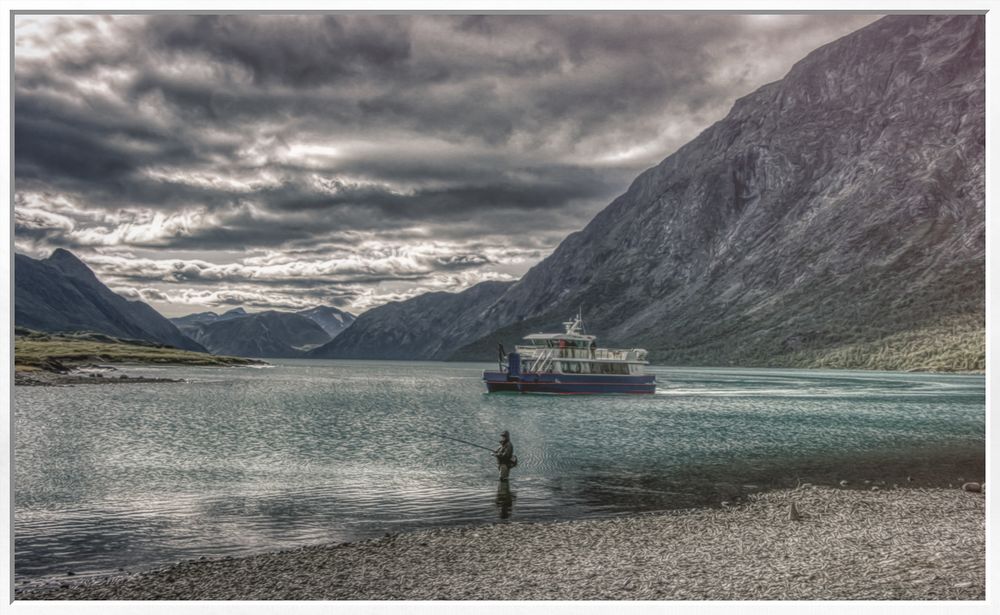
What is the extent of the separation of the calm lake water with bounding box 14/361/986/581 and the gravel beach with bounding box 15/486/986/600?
2910 millimetres

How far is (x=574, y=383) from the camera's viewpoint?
10450 cm

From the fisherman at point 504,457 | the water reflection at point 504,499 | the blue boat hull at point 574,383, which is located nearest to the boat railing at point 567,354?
the blue boat hull at point 574,383

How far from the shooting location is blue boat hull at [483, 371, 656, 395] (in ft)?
343

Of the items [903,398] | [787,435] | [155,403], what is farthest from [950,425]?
[155,403]

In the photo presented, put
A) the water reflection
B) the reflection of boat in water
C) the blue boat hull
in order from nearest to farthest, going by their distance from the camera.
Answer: the water reflection < the blue boat hull < the reflection of boat in water

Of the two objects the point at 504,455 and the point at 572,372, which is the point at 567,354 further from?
the point at 504,455

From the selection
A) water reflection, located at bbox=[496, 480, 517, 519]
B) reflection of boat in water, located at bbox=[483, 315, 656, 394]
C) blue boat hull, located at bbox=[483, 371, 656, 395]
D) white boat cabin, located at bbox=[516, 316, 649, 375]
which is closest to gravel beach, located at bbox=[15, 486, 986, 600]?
water reflection, located at bbox=[496, 480, 517, 519]

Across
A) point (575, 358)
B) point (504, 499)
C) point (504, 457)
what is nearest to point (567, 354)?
point (575, 358)

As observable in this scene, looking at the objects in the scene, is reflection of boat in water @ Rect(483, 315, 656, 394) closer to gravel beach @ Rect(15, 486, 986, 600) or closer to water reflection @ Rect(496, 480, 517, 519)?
water reflection @ Rect(496, 480, 517, 519)

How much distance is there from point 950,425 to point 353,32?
61547 millimetres

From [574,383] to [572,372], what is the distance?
5.32 ft

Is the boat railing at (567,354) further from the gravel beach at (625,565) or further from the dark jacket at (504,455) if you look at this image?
the gravel beach at (625,565)
